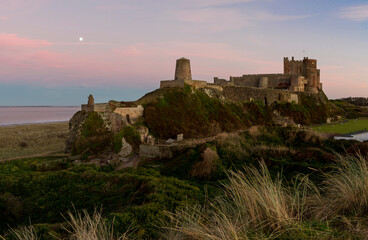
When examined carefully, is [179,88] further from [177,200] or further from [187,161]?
[177,200]

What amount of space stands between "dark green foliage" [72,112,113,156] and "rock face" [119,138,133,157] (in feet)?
6.30

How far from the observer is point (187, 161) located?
1659cm

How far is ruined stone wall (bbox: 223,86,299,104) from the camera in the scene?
43.7 m

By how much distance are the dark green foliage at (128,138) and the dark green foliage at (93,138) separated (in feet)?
5.05

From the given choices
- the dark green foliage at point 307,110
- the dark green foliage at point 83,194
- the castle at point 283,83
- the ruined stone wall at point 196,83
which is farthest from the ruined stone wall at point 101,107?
the dark green foliage at point 307,110

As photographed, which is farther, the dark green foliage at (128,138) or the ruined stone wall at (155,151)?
the dark green foliage at (128,138)

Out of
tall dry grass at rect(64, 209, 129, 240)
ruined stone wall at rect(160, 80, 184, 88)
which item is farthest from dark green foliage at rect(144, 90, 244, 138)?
tall dry grass at rect(64, 209, 129, 240)

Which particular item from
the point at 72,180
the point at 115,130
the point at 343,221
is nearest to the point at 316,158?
the point at 343,221

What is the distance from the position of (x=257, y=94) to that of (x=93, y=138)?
1126 inches

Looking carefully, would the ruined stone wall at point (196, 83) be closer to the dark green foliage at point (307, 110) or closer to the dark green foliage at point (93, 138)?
the dark green foliage at point (93, 138)

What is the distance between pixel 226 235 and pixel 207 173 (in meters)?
11.5

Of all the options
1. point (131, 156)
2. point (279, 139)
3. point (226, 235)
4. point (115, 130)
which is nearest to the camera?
point (226, 235)

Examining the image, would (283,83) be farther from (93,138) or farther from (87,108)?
(93,138)

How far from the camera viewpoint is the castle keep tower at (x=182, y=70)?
3722 centimetres
